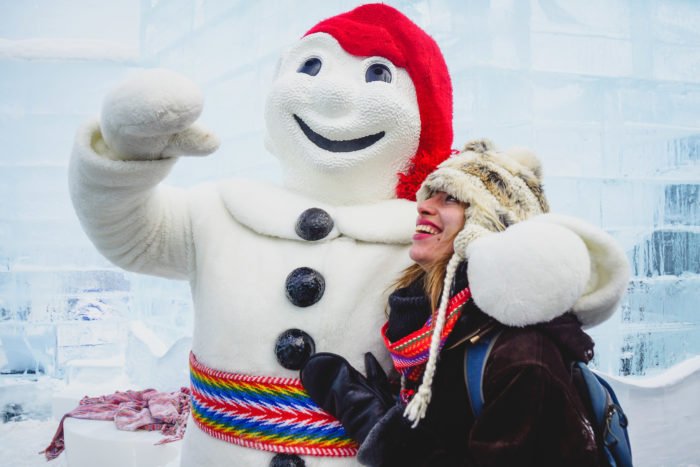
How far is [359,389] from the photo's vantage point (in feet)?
3.33

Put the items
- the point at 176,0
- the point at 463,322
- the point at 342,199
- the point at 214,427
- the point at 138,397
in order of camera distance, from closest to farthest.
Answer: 1. the point at 463,322
2. the point at 214,427
3. the point at 342,199
4. the point at 138,397
5. the point at 176,0

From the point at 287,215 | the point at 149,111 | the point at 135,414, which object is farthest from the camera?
the point at 135,414

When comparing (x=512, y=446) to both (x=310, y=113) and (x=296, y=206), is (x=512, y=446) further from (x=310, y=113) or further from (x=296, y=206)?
(x=310, y=113)

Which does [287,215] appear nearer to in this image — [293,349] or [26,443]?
[293,349]

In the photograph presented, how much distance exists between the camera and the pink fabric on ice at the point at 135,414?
7.70 ft

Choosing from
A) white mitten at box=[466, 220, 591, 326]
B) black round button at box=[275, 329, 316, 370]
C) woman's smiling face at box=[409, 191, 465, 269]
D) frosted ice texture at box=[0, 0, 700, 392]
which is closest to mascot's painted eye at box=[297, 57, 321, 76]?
woman's smiling face at box=[409, 191, 465, 269]

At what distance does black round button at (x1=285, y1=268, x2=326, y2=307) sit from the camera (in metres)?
1.10

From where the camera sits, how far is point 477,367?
0.80 m

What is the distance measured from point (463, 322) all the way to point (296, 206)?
0.48 meters

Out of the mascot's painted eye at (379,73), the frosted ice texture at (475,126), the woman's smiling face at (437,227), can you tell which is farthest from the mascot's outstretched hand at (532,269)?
the frosted ice texture at (475,126)

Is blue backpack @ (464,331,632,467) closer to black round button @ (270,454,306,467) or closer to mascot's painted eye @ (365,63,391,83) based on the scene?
black round button @ (270,454,306,467)

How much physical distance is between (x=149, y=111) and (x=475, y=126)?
224 cm

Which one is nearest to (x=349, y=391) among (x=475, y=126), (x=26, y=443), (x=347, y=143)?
(x=347, y=143)

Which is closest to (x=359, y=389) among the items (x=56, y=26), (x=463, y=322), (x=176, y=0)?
(x=463, y=322)
